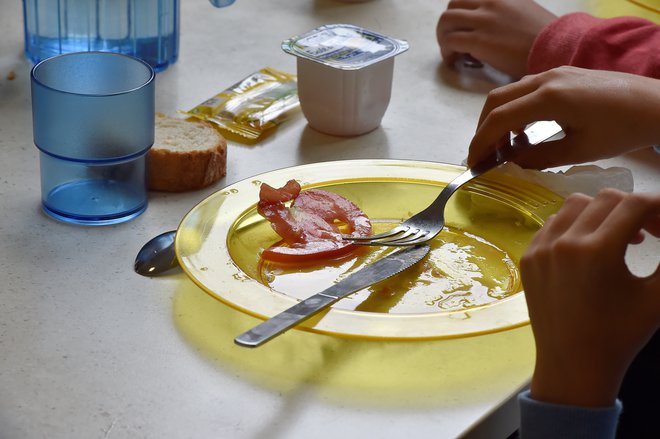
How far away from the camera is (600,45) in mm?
1215

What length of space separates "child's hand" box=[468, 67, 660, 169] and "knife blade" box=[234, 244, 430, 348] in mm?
184

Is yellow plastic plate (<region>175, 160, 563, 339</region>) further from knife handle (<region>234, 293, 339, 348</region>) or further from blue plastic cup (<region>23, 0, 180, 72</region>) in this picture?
blue plastic cup (<region>23, 0, 180, 72</region>)

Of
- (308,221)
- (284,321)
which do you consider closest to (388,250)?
(308,221)

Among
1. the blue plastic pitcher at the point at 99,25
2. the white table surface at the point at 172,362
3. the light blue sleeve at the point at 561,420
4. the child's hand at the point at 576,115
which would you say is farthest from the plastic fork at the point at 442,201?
the blue plastic pitcher at the point at 99,25

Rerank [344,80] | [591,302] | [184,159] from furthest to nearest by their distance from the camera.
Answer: [344,80]
[184,159]
[591,302]

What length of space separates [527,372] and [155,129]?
0.49 m

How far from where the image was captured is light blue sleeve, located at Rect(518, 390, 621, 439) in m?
0.70

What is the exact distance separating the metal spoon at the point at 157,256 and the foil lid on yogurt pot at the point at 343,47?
12.4 inches

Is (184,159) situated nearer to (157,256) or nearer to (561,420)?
(157,256)

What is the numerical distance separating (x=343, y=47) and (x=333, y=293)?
0.46 meters

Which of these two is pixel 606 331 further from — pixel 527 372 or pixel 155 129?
pixel 155 129

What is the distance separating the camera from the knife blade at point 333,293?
0.70 m

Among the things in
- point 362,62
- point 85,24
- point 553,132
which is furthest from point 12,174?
point 553,132

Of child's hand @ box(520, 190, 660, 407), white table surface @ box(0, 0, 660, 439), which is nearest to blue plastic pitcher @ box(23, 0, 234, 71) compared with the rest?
white table surface @ box(0, 0, 660, 439)
